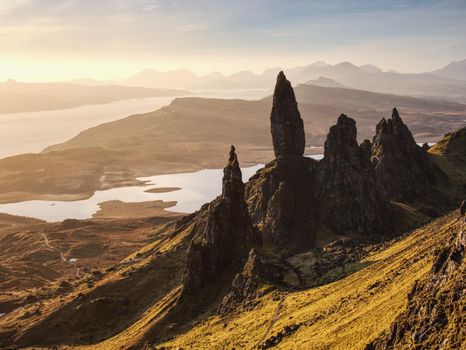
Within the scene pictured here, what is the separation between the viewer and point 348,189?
132375 mm

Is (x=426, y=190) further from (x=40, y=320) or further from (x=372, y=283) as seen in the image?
(x=40, y=320)

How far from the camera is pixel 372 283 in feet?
233

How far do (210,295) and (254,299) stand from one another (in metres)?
15.0

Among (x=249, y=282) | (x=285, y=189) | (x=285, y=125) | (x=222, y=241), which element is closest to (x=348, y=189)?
(x=285, y=189)

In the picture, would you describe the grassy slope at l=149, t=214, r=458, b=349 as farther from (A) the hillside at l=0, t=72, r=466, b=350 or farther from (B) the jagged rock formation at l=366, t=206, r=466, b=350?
(B) the jagged rock formation at l=366, t=206, r=466, b=350

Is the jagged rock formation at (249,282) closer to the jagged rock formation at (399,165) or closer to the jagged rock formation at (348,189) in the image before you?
the jagged rock formation at (348,189)

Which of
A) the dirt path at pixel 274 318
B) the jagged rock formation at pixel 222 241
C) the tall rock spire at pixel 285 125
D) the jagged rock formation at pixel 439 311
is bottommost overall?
the dirt path at pixel 274 318

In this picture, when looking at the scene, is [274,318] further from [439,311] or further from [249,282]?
[439,311]

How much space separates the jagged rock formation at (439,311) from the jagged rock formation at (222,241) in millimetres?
57961

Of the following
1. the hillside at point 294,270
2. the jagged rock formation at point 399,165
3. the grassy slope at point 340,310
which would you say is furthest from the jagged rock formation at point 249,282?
the jagged rock formation at point 399,165

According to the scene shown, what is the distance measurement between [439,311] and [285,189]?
293 feet

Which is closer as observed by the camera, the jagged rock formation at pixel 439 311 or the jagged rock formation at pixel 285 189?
the jagged rock formation at pixel 439 311

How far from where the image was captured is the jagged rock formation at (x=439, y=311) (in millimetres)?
39656

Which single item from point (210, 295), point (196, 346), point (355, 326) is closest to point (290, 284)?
point (210, 295)
